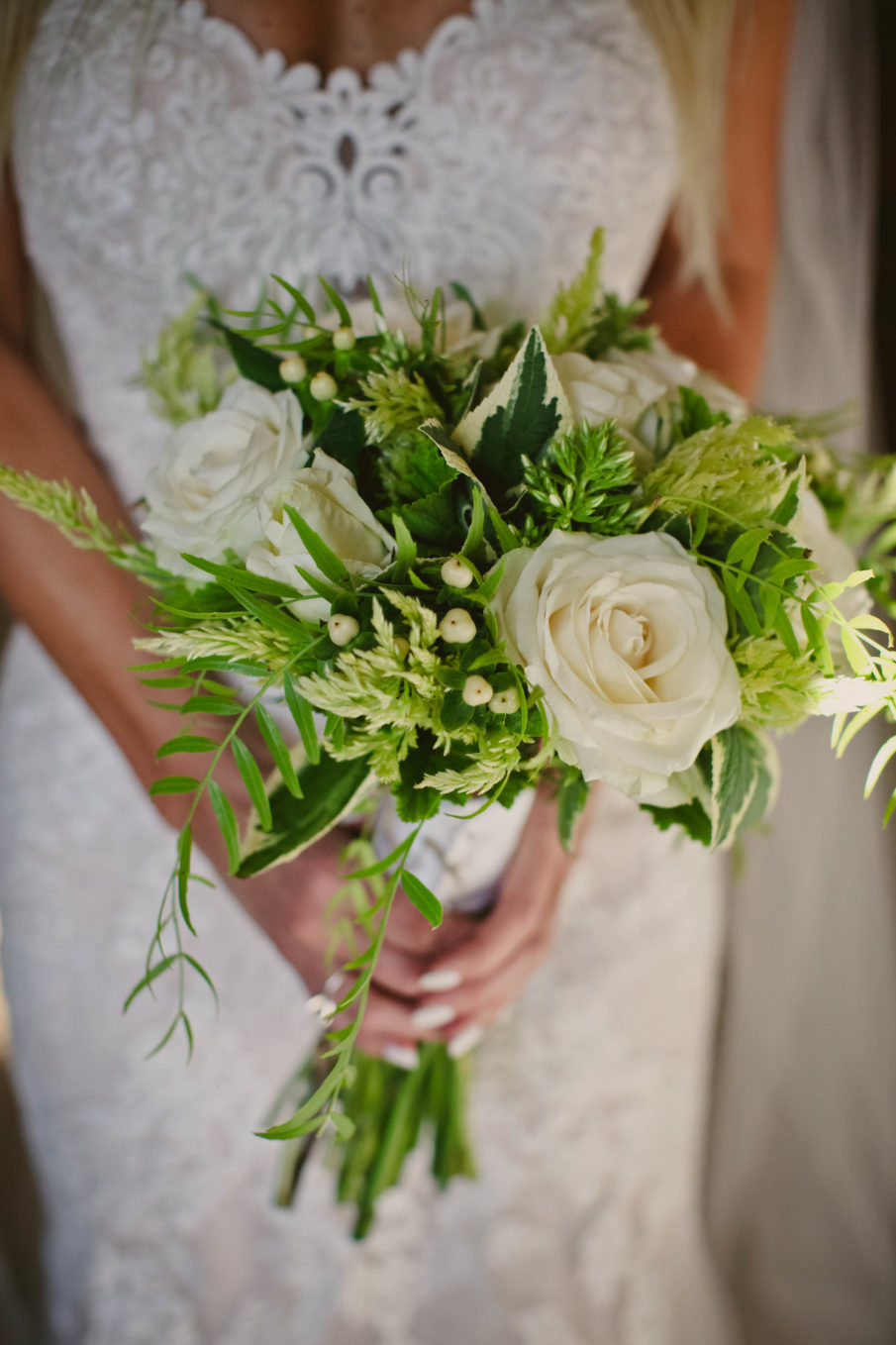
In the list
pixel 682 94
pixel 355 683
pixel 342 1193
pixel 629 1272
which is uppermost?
pixel 682 94

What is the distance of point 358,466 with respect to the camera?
514 millimetres

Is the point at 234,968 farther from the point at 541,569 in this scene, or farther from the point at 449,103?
the point at 449,103

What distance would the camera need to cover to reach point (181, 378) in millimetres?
709

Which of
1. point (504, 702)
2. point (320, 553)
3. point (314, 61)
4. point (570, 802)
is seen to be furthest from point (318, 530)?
point (314, 61)

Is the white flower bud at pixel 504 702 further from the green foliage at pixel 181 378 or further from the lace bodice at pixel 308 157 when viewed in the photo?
the lace bodice at pixel 308 157

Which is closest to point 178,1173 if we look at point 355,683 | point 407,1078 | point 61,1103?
point 61,1103

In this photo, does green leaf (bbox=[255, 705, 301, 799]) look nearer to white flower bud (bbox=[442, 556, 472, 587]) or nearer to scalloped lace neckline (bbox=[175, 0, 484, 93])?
white flower bud (bbox=[442, 556, 472, 587])

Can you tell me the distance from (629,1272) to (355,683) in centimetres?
95

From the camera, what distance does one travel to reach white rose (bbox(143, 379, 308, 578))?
50cm

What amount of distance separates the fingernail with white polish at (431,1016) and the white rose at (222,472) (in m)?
0.43

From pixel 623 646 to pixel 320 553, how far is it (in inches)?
6.2

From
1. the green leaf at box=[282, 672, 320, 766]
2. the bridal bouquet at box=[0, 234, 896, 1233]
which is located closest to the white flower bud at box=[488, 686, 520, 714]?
the bridal bouquet at box=[0, 234, 896, 1233]

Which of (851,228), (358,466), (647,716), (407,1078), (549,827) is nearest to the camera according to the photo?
(647,716)

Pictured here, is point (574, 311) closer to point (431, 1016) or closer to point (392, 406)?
point (392, 406)
